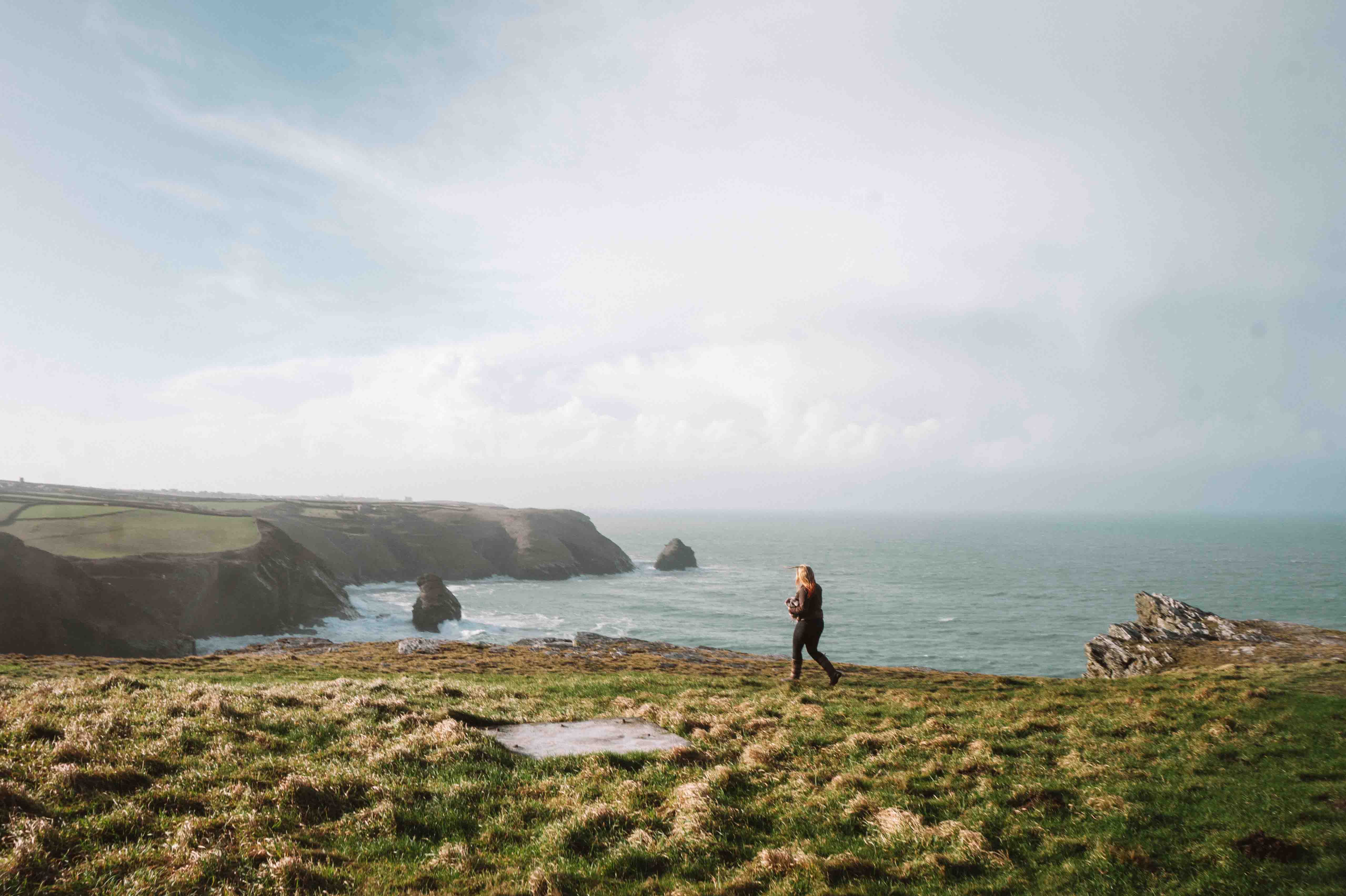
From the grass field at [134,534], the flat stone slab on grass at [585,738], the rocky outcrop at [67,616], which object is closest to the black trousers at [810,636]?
the flat stone slab on grass at [585,738]

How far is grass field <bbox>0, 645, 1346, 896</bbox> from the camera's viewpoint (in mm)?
7422

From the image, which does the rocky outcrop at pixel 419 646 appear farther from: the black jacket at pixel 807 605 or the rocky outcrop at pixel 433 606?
the rocky outcrop at pixel 433 606

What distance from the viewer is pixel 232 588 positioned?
245ft

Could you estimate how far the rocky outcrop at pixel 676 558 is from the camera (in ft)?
522

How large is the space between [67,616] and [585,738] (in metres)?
69.3

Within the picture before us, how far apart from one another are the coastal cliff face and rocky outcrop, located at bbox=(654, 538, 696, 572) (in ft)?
30.2

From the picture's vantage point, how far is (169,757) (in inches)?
415

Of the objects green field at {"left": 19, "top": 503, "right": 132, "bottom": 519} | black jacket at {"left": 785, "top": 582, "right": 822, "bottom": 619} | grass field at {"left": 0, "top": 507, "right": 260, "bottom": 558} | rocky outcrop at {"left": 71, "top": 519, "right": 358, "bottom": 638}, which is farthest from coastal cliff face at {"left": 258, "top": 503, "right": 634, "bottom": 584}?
black jacket at {"left": 785, "top": 582, "right": 822, "bottom": 619}

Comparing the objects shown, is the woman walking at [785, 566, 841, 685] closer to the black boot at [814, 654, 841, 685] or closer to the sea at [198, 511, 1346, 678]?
the black boot at [814, 654, 841, 685]

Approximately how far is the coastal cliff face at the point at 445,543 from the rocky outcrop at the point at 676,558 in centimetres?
921

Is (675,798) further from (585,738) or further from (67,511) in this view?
(67,511)

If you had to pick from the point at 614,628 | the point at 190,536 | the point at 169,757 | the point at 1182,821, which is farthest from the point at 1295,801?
the point at 190,536

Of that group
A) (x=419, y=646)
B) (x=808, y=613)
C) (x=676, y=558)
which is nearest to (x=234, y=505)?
(x=676, y=558)

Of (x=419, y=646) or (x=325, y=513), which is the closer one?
(x=419, y=646)
